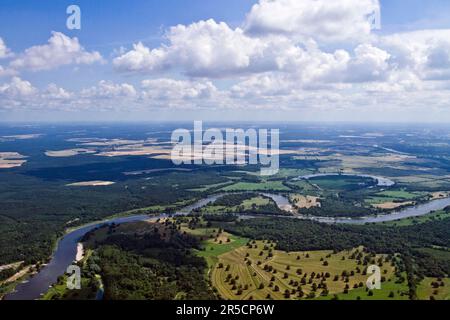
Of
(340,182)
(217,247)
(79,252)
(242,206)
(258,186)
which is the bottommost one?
(79,252)

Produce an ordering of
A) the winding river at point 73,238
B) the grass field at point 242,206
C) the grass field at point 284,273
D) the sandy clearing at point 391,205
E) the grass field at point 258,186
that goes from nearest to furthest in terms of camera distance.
A: the grass field at point 284,273, the winding river at point 73,238, the grass field at point 242,206, the sandy clearing at point 391,205, the grass field at point 258,186

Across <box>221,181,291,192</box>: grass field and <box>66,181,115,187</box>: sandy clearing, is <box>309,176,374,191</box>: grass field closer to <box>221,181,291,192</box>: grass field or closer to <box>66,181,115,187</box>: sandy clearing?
<box>221,181,291,192</box>: grass field

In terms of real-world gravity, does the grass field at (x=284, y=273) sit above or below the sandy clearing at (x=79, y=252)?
above

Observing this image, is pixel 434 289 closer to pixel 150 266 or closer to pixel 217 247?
pixel 217 247

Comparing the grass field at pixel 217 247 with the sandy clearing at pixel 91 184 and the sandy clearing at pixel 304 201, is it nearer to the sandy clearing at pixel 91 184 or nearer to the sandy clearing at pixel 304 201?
the sandy clearing at pixel 304 201

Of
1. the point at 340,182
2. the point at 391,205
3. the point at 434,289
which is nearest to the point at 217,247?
the point at 434,289

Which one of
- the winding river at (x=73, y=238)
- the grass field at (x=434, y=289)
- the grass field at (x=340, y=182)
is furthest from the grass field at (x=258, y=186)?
the grass field at (x=434, y=289)

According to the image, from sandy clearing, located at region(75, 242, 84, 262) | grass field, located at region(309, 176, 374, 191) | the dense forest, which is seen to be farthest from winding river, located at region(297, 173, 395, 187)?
sandy clearing, located at region(75, 242, 84, 262)
